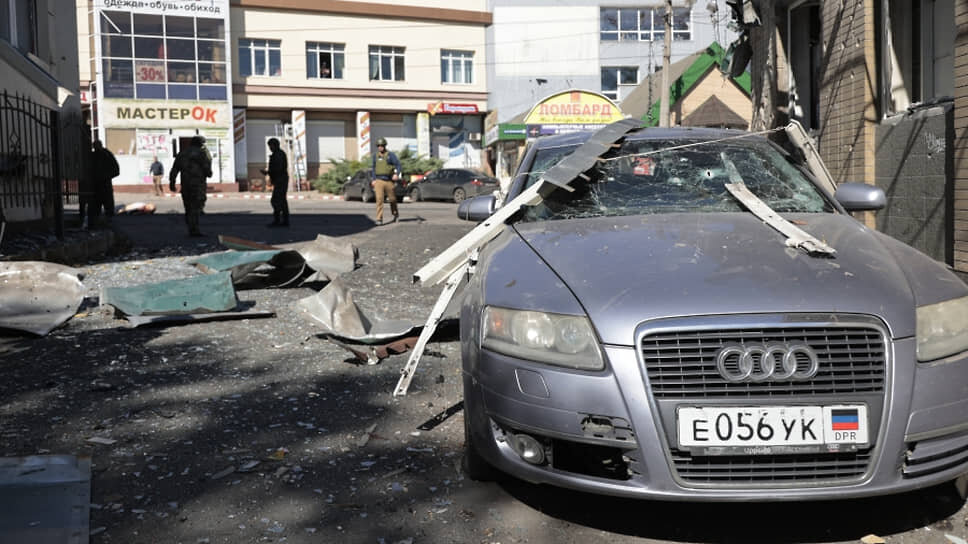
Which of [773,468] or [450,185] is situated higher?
[450,185]

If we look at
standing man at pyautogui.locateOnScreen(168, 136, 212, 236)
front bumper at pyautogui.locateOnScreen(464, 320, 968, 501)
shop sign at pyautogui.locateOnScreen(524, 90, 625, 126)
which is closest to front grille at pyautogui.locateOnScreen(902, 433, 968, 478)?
front bumper at pyautogui.locateOnScreen(464, 320, 968, 501)

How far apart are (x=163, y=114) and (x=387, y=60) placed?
1262cm

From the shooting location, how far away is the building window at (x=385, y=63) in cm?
4875

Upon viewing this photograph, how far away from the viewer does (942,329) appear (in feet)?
9.80

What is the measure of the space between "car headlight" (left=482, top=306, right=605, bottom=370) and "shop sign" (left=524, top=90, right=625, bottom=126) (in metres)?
32.8

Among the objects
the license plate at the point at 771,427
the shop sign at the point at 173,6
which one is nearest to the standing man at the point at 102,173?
the license plate at the point at 771,427

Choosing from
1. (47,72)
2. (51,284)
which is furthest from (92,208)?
(51,284)

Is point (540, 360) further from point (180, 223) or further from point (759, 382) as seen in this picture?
point (180, 223)

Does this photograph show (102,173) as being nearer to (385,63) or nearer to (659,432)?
(659,432)

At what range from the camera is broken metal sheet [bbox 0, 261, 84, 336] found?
6.54m

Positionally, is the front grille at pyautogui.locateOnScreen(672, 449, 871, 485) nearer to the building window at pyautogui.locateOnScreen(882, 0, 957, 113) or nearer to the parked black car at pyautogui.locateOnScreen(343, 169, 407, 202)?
the building window at pyautogui.locateOnScreen(882, 0, 957, 113)

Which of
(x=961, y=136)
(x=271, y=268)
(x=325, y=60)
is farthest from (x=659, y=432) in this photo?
(x=325, y=60)

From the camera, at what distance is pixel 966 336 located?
302 centimetres

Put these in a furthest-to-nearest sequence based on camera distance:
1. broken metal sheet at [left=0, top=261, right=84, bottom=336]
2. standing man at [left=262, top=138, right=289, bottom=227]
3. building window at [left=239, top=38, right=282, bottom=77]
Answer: building window at [left=239, top=38, right=282, bottom=77]
standing man at [left=262, top=138, right=289, bottom=227]
broken metal sheet at [left=0, top=261, right=84, bottom=336]
